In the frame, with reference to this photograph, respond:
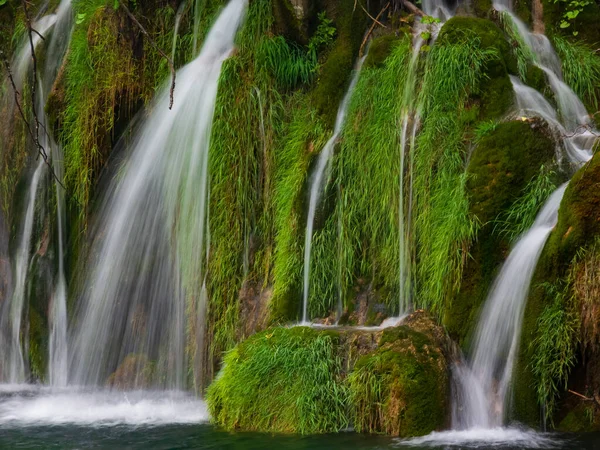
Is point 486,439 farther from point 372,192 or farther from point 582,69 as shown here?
point 582,69

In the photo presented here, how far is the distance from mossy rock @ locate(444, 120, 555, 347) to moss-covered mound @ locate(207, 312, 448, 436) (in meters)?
0.25

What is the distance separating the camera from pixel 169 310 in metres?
7.59

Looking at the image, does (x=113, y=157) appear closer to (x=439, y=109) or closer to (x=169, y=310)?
(x=169, y=310)

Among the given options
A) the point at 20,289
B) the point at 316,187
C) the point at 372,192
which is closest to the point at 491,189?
the point at 372,192

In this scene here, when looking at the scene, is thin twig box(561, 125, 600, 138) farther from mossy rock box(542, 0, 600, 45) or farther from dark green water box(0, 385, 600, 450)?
dark green water box(0, 385, 600, 450)

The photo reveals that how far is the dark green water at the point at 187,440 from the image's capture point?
196 inches

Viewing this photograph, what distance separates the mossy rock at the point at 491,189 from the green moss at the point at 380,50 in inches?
65.0

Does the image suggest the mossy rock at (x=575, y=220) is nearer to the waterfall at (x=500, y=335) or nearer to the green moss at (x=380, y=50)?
the waterfall at (x=500, y=335)

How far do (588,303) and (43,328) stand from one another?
5.52 meters

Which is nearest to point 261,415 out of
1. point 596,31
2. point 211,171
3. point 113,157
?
point 211,171

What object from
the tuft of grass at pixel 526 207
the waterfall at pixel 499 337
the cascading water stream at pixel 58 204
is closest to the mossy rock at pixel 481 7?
the waterfall at pixel 499 337

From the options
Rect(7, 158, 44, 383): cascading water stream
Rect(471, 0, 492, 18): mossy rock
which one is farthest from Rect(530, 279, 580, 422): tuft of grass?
Rect(7, 158, 44, 383): cascading water stream

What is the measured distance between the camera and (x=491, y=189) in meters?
6.12

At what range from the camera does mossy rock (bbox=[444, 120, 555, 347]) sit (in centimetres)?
584
